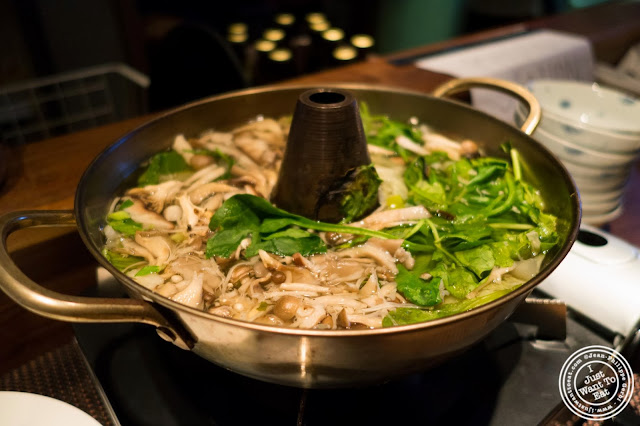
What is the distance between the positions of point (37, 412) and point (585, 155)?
2130 mm

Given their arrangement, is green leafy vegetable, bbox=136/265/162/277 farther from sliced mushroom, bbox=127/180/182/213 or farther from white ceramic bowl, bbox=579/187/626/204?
white ceramic bowl, bbox=579/187/626/204

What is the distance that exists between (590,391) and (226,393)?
40.2 inches

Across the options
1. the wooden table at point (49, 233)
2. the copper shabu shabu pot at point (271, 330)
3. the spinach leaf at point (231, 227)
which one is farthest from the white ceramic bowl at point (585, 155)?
the spinach leaf at point (231, 227)

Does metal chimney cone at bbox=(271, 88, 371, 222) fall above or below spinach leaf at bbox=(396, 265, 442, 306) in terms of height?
above

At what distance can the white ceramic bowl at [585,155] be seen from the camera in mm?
1908

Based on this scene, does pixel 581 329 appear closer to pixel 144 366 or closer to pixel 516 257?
pixel 516 257

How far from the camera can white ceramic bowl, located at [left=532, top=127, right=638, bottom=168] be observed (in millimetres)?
1908

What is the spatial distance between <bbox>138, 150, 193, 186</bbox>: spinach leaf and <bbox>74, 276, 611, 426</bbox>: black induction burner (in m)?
0.53

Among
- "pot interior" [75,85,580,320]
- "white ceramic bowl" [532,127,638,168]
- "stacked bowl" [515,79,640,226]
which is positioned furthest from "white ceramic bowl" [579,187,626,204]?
"pot interior" [75,85,580,320]

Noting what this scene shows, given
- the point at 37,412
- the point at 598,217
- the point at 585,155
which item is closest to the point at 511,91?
the point at 585,155

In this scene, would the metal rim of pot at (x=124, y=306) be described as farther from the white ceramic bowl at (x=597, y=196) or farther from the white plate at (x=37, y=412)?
the white ceramic bowl at (x=597, y=196)

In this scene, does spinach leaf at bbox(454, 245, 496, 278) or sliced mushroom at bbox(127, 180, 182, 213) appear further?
sliced mushroom at bbox(127, 180, 182, 213)

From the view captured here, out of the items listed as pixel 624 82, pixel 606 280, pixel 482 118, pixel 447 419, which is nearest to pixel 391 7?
pixel 624 82

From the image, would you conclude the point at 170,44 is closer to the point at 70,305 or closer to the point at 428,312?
the point at 70,305
